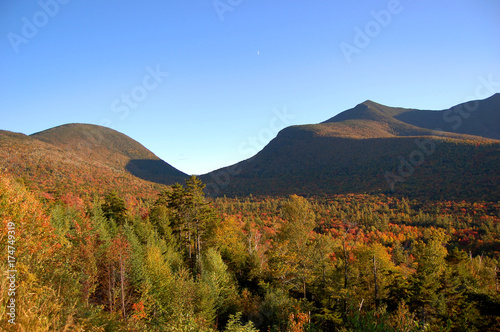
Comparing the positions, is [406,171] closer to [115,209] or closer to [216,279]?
[216,279]

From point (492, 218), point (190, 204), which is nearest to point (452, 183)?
point (492, 218)

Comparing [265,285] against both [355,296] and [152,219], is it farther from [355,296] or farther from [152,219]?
[152,219]

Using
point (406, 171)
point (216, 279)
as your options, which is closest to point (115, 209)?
point (216, 279)

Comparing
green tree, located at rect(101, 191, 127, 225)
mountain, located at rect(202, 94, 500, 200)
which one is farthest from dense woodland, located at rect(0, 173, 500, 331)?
mountain, located at rect(202, 94, 500, 200)

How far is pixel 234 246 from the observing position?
37312 mm

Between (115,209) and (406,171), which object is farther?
(406,171)
